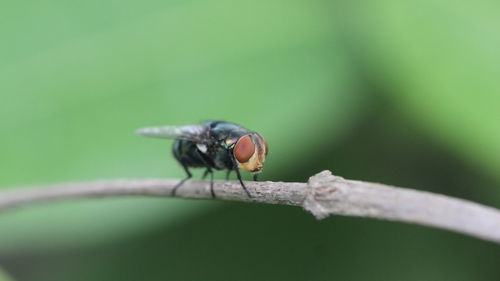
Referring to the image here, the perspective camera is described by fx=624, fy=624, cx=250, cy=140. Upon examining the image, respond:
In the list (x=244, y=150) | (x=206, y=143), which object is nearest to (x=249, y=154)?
(x=244, y=150)

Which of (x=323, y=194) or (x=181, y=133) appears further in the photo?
(x=181, y=133)

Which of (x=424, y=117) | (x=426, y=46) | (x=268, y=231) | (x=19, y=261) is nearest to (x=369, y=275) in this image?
(x=268, y=231)

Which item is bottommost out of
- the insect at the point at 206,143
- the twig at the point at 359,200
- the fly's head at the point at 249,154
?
the twig at the point at 359,200

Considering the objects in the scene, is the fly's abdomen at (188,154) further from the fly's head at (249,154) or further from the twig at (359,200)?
the twig at (359,200)

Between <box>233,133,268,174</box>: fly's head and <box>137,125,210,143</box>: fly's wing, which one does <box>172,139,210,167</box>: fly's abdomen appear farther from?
<box>233,133,268,174</box>: fly's head

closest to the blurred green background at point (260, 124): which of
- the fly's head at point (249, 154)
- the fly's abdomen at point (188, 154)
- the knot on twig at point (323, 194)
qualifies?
the fly's abdomen at point (188, 154)

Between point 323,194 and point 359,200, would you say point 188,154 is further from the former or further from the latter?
point 359,200

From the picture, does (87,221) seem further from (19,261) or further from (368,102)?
(368,102)
